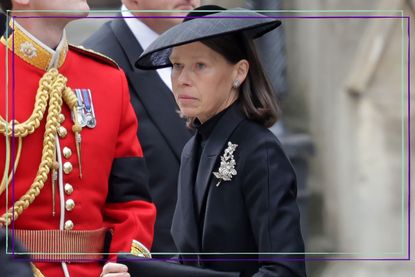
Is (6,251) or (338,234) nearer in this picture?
(6,251)

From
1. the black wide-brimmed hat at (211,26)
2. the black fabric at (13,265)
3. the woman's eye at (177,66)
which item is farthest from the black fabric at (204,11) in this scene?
the black fabric at (13,265)

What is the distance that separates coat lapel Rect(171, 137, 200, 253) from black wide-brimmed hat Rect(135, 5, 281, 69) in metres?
0.26

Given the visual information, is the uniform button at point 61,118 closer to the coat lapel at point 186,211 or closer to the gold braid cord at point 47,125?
the gold braid cord at point 47,125

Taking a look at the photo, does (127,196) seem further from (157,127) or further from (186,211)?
(186,211)

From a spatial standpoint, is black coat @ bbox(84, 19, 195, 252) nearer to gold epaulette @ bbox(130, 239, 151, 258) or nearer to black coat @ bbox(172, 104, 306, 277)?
gold epaulette @ bbox(130, 239, 151, 258)

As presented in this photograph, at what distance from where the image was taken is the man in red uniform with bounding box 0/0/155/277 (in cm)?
466

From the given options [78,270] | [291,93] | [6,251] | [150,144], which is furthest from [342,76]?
[6,251]

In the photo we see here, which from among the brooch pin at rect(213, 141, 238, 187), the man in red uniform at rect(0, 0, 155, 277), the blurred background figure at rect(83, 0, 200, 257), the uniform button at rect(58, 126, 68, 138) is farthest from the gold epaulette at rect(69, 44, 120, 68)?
the brooch pin at rect(213, 141, 238, 187)

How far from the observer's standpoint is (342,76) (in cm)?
484

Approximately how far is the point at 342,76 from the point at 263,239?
647mm

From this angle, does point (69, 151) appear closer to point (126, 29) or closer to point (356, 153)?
point (126, 29)

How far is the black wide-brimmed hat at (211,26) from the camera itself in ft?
14.5

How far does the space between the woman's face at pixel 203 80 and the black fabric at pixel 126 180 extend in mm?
370

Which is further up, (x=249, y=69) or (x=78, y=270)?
(x=249, y=69)
